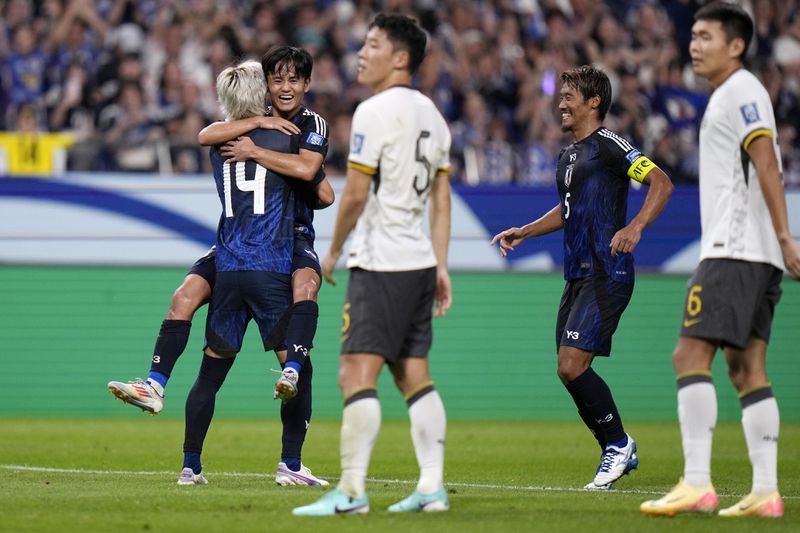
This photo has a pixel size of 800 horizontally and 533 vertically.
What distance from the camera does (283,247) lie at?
802cm

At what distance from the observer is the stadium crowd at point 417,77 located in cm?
1625

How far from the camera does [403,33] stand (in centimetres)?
623

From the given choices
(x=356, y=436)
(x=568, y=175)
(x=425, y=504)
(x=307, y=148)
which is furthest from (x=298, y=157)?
(x=425, y=504)

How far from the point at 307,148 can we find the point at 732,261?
2957 millimetres

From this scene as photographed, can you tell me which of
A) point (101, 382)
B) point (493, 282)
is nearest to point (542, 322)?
point (493, 282)

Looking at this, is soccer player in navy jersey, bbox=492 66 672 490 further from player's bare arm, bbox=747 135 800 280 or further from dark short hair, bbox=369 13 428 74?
dark short hair, bbox=369 13 428 74

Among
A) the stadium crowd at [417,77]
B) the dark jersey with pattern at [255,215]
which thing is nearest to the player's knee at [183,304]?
the dark jersey with pattern at [255,215]

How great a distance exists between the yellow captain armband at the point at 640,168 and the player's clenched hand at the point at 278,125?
2227 millimetres

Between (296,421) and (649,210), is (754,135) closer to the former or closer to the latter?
(649,210)

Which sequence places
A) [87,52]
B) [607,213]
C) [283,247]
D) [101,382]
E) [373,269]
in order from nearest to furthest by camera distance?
Answer: [373,269], [283,247], [607,213], [101,382], [87,52]

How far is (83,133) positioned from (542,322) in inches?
247

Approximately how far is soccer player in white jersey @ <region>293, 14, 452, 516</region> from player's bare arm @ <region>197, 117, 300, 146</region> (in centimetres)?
176

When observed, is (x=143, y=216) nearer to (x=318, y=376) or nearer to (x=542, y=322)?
(x=318, y=376)

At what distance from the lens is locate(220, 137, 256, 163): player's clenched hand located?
7930 millimetres
